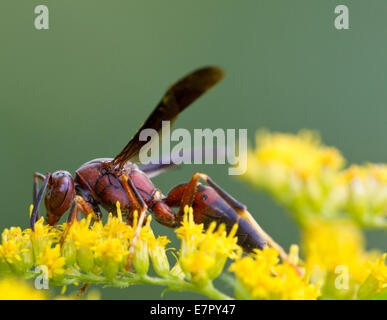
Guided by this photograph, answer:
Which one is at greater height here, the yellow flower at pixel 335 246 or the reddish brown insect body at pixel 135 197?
the reddish brown insect body at pixel 135 197

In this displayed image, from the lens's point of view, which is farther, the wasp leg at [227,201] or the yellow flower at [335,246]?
the yellow flower at [335,246]

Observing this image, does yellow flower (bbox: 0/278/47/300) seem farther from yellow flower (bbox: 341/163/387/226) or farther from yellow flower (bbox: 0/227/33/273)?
yellow flower (bbox: 341/163/387/226)

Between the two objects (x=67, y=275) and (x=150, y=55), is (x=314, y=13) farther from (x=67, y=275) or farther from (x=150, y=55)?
(x=67, y=275)

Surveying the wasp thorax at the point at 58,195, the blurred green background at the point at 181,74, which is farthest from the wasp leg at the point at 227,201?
the blurred green background at the point at 181,74

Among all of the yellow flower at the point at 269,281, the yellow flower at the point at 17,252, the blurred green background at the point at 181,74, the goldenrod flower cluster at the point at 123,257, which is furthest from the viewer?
the blurred green background at the point at 181,74

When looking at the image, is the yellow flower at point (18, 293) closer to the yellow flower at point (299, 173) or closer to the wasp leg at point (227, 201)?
the wasp leg at point (227, 201)
